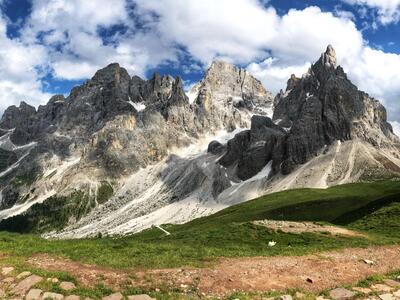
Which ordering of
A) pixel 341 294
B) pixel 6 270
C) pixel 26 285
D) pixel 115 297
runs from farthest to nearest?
pixel 6 270 < pixel 26 285 < pixel 341 294 < pixel 115 297

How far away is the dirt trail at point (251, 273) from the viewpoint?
25.7m

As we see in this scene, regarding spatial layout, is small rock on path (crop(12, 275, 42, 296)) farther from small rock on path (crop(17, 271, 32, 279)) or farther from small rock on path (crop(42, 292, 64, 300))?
small rock on path (crop(42, 292, 64, 300))

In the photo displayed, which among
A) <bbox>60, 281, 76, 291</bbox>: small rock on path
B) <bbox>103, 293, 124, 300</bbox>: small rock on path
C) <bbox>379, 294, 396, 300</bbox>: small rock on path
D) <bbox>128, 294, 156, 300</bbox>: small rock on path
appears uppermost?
<bbox>60, 281, 76, 291</bbox>: small rock on path

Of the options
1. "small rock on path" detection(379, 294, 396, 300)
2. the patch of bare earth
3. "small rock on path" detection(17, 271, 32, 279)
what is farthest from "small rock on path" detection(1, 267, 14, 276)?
the patch of bare earth

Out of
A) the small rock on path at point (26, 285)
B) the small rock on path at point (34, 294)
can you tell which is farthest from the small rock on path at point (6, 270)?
the small rock on path at point (34, 294)

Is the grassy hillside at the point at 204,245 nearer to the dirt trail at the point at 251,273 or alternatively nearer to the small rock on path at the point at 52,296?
the dirt trail at the point at 251,273

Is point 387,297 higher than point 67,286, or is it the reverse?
point 67,286

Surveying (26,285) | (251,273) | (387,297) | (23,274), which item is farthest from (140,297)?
(387,297)

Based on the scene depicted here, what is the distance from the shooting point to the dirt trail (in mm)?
25719

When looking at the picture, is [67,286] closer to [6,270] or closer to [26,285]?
[26,285]

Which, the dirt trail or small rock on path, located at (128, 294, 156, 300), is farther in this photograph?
the dirt trail

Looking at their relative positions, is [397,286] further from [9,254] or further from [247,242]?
[9,254]

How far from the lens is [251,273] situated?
2802 cm

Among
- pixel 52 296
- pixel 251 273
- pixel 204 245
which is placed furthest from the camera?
pixel 204 245
